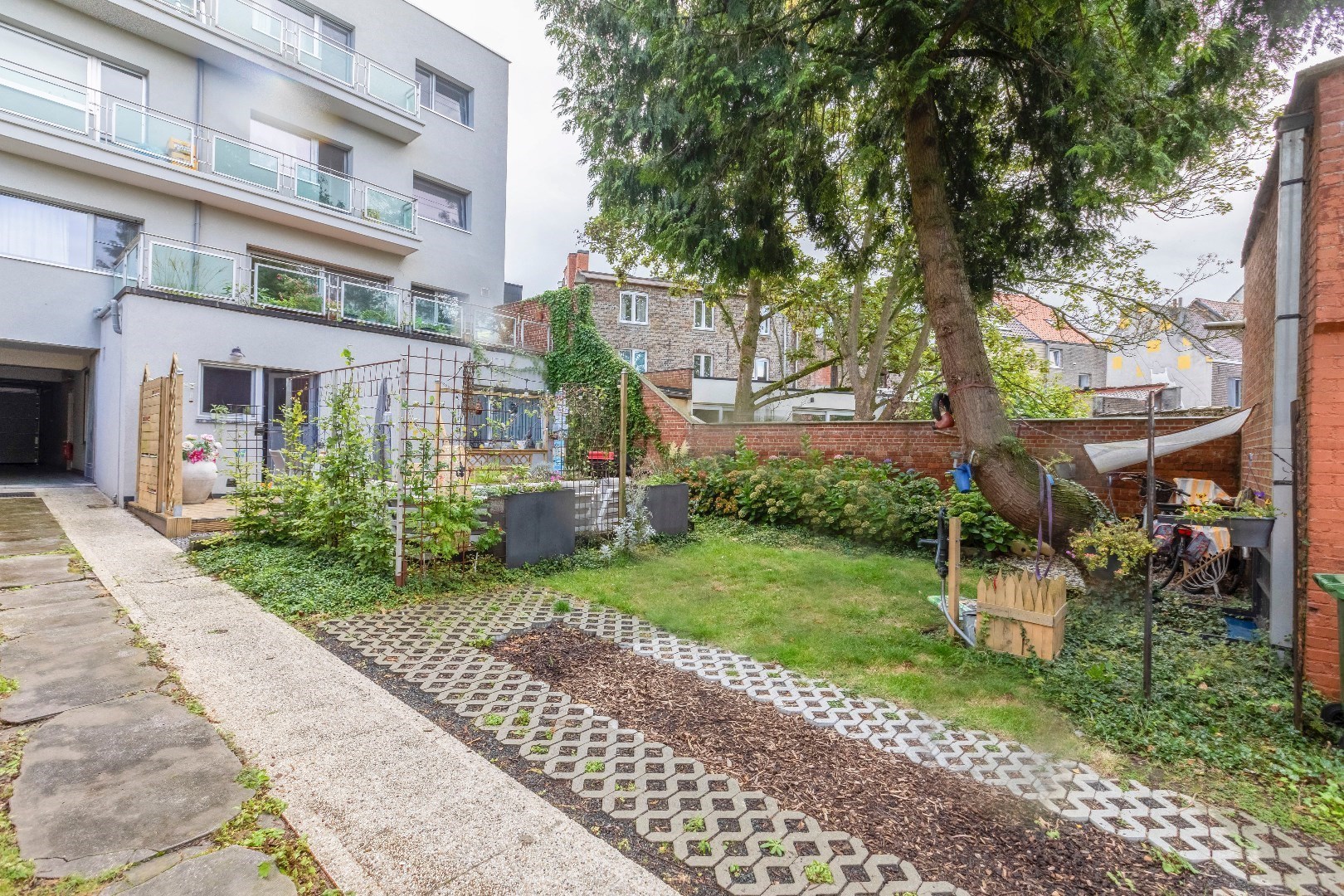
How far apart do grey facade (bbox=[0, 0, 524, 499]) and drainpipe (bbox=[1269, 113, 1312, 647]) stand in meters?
13.2

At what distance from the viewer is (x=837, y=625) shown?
17.4 feet

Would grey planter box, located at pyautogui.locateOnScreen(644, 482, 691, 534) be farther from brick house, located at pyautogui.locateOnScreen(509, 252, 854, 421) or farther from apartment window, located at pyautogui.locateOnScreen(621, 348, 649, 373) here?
apartment window, located at pyautogui.locateOnScreen(621, 348, 649, 373)


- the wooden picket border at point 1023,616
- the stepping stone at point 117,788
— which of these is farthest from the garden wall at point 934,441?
the stepping stone at point 117,788

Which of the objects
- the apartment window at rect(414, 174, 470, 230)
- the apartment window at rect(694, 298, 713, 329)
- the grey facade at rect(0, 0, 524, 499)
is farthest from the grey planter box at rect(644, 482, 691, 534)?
the apartment window at rect(694, 298, 713, 329)

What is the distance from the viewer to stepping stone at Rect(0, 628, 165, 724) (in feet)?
10.9

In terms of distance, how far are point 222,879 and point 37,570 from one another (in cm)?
614

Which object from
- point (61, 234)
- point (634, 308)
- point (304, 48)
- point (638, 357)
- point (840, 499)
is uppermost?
point (304, 48)

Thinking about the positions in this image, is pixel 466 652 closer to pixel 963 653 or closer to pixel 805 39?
pixel 963 653

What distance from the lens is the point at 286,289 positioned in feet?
38.7

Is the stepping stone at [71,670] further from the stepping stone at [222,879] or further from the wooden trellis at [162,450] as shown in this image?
the wooden trellis at [162,450]

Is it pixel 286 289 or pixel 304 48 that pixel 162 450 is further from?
pixel 304 48

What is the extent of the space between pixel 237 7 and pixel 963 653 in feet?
55.5

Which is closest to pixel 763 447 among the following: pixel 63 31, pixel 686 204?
pixel 686 204

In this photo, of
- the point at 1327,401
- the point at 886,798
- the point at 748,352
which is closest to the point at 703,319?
the point at 748,352
